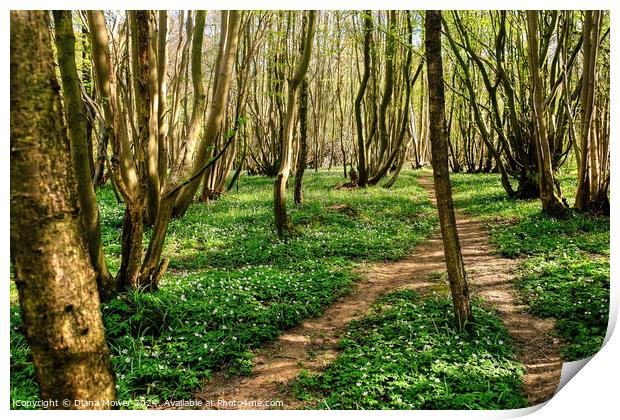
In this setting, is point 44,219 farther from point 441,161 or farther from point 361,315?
point 361,315

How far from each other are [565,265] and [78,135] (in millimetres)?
5859

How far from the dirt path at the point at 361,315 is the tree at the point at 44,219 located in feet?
6.30

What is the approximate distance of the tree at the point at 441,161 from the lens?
449 centimetres

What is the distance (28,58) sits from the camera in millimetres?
2211

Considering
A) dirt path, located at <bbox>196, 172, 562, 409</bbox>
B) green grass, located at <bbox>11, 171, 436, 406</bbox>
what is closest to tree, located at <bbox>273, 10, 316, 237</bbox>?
green grass, located at <bbox>11, 171, 436, 406</bbox>

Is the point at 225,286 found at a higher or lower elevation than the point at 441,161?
lower

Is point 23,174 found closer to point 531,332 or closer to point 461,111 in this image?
point 531,332

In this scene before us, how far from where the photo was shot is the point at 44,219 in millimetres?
2225

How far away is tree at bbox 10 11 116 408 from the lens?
2.21 m

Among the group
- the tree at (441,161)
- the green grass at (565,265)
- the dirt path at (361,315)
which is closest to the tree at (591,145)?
the green grass at (565,265)

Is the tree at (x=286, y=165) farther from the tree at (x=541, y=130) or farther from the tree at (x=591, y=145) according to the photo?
the tree at (x=591, y=145)

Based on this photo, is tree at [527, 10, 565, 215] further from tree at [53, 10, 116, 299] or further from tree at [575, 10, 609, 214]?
tree at [53, 10, 116, 299]

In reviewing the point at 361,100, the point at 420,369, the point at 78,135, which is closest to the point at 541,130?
the point at 420,369
